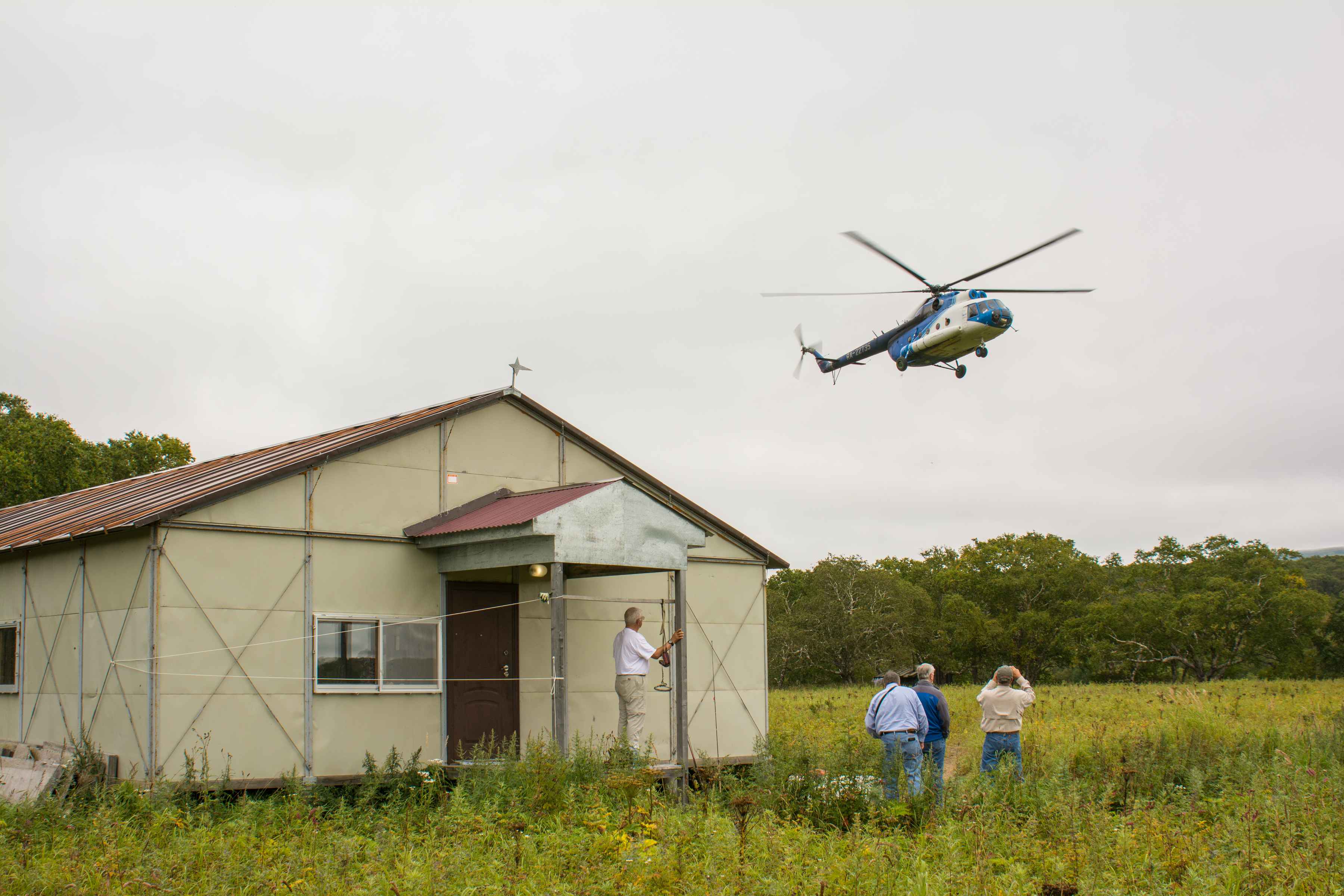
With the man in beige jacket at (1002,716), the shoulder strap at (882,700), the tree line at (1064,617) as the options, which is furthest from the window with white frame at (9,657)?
the tree line at (1064,617)

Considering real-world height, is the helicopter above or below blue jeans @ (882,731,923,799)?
above

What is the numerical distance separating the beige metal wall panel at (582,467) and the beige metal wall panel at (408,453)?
2.12 meters

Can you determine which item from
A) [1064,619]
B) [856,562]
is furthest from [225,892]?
[1064,619]

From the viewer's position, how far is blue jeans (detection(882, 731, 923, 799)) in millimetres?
11188

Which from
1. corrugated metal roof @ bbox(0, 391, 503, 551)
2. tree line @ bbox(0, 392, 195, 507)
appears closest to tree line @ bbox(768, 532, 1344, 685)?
tree line @ bbox(0, 392, 195, 507)

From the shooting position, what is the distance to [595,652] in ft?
50.2

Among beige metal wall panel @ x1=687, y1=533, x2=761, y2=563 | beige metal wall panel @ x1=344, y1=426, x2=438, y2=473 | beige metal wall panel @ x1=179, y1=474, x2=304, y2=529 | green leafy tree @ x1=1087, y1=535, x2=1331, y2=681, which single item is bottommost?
green leafy tree @ x1=1087, y1=535, x2=1331, y2=681

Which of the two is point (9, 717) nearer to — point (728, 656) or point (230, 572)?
point (230, 572)

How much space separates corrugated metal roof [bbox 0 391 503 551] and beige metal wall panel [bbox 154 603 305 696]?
117cm

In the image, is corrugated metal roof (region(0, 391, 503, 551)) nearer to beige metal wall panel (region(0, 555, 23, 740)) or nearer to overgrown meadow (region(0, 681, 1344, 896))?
beige metal wall panel (region(0, 555, 23, 740))

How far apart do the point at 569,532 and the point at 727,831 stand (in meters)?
5.75

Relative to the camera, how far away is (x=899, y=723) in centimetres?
1208

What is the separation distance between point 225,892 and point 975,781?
676 centimetres

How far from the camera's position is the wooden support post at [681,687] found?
44.1ft
